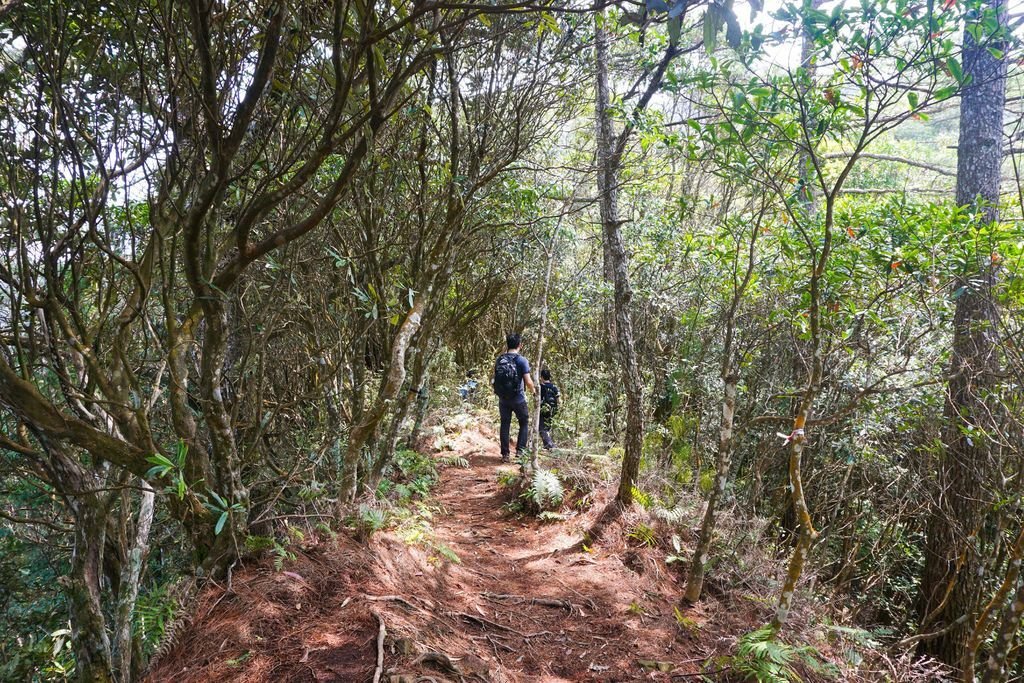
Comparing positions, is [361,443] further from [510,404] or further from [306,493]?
[510,404]

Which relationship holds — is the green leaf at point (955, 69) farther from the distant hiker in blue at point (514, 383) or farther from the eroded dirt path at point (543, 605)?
the distant hiker in blue at point (514, 383)

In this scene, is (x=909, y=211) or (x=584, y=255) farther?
(x=584, y=255)

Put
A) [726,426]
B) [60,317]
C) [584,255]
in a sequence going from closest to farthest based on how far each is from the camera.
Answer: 1. [60,317]
2. [726,426]
3. [584,255]

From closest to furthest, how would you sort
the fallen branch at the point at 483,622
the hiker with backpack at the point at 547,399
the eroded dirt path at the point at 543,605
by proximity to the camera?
the eroded dirt path at the point at 543,605 → the fallen branch at the point at 483,622 → the hiker with backpack at the point at 547,399

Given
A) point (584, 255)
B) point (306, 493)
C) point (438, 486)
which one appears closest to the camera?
point (306, 493)

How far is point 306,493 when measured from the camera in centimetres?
455

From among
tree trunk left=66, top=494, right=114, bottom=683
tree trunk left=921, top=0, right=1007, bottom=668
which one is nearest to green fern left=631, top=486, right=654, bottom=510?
tree trunk left=921, top=0, right=1007, bottom=668

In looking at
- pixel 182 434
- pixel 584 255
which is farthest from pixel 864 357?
pixel 584 255

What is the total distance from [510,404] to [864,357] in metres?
4.62

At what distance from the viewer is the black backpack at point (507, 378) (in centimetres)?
866

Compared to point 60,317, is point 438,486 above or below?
below

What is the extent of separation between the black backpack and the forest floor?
8.10 ft

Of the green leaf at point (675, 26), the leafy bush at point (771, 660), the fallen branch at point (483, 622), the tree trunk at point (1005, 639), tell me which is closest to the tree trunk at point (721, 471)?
the leafy bush at point (771, 660)

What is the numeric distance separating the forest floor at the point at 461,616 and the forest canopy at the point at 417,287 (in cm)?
32
